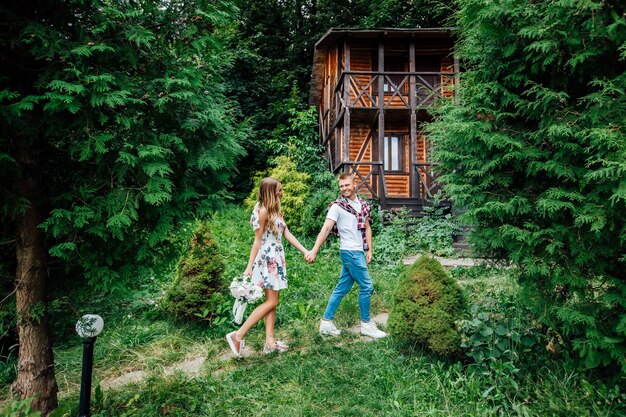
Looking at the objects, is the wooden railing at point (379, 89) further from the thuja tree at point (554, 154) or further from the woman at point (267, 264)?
the woman at point (267, 264)

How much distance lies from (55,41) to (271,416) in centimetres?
290

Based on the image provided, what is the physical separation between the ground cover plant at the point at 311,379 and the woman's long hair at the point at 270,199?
0.83m

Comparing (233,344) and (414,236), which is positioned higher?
(414,236)

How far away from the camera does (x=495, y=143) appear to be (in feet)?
9.94

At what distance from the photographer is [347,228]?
4.27 metres

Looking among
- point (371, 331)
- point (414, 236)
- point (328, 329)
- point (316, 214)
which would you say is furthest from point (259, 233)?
point (414, 236)

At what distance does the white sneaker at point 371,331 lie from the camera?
4.20 metres

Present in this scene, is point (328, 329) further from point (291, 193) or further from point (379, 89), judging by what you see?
point (379, 89)

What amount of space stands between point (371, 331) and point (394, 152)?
11910mm

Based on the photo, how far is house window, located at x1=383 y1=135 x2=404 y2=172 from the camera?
49.9 feet

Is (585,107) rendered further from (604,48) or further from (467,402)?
(467,402)

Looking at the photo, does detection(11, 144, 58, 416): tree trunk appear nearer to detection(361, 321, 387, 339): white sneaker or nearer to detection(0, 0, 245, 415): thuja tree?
detection(0, 0, 245, 415): thuja tree

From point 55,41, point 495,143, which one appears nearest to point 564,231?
point 495,143

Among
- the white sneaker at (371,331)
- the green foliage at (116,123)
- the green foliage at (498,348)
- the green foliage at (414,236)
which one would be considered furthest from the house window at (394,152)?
the green foliage at (116,123)
